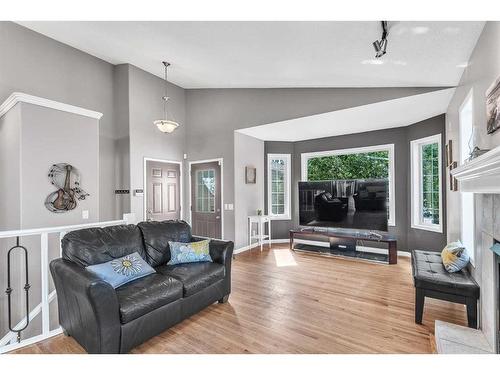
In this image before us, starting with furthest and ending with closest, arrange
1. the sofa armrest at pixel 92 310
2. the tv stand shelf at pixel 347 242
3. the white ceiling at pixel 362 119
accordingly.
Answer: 1. the tv stand shelf at pixel 347 242
2. the white ceiling at pixel 362 119
3. the sofa armrest at pixel 92 310

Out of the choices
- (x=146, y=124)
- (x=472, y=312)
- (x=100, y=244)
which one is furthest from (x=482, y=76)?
(x=146, y=124)

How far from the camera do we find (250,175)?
5453 mm

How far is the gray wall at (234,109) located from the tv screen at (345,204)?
154 cm

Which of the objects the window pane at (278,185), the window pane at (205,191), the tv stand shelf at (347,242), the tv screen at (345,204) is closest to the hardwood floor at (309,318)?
the tv stand shelf at (347,242)

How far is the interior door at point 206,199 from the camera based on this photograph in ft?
17.2

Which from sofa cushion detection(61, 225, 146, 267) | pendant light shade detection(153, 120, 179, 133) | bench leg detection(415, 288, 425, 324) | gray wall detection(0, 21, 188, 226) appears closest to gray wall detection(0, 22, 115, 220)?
gray wall detection(0, 21, 188, 226)

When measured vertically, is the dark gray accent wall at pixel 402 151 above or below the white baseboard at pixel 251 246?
above

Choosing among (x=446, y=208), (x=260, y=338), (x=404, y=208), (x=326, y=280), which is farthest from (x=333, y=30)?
(x=404, y=208)

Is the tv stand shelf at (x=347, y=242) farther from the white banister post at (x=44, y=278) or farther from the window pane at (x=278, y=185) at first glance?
the white banister post at (x=44, y=278)

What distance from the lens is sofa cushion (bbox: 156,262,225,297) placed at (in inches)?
95.7

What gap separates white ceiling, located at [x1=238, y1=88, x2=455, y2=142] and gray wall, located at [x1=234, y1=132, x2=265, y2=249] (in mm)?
229

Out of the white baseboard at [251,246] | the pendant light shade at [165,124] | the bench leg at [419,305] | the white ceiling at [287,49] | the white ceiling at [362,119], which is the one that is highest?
the white ceiling at [287,49]

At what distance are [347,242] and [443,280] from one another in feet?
8.58

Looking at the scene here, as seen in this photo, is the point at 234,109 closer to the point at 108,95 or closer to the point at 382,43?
the point at 108,95
